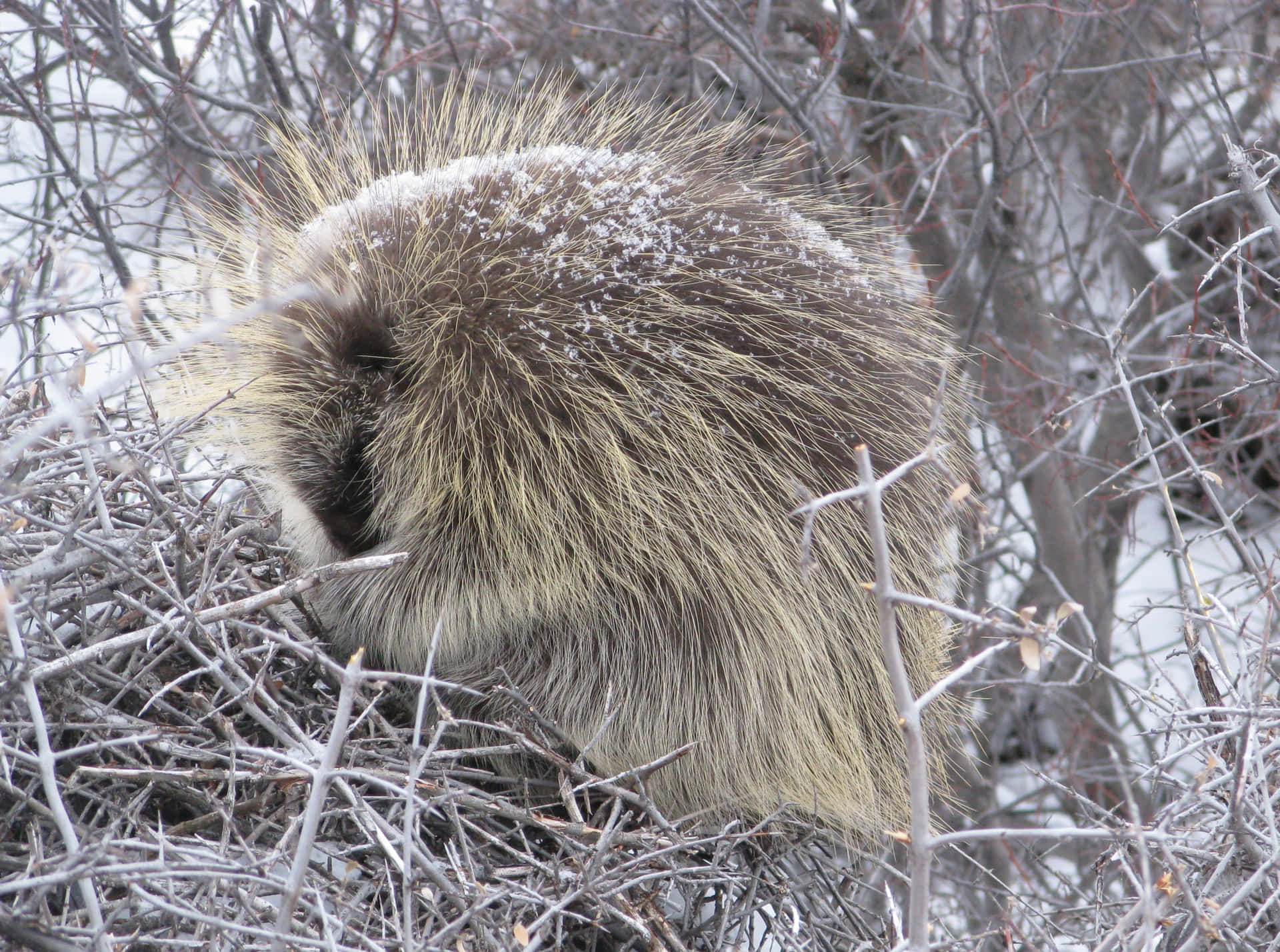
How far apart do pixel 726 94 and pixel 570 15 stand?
0.55m

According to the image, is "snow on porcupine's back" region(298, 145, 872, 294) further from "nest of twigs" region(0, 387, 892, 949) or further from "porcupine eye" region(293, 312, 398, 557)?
"nest of twigs" region(0, 387, 892, 949)

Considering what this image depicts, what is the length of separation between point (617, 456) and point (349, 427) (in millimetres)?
477

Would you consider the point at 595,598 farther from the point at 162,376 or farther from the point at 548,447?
the point at 162,376

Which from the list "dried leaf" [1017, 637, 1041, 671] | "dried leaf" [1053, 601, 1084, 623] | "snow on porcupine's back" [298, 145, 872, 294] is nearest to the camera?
"dried leaf" [1017, 637, 1041, 671]

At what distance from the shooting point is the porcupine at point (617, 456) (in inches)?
77.1

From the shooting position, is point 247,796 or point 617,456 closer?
point 247,796

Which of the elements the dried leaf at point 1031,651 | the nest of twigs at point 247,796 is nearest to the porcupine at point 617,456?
the nest of twigs at point 247,796

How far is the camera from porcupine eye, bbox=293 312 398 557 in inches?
80.0

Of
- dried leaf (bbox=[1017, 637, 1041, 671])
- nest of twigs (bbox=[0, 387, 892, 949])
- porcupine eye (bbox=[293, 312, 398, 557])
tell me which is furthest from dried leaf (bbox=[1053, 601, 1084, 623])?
porcupine eye (bbox=[293, 312, 398, 557])

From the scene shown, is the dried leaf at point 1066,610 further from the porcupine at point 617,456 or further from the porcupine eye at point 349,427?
the porcupine eye at point 349,427

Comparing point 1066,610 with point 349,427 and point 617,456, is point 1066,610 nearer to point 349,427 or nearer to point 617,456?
point 617,456

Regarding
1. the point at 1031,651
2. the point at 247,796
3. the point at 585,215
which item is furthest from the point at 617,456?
the point at 1031,651

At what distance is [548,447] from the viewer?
6.55 ft

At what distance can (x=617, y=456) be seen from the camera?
1952 mm
